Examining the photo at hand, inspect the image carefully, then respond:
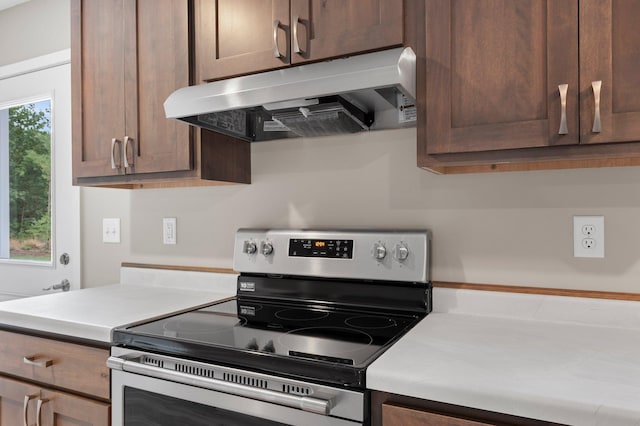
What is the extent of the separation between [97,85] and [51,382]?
111 cm

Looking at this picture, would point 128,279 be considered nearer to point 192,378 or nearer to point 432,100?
point 192,378

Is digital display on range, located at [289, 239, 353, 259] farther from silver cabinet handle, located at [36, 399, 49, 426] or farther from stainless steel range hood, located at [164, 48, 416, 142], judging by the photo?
silver cabinet handle, located at [36, 399, 49, 426]

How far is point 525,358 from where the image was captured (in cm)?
100

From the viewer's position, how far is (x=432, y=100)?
47.4 inches

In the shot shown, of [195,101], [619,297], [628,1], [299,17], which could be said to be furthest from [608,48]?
[195,101]

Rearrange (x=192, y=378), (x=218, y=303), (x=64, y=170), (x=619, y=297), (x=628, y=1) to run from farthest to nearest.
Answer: (x=64, y=170) < (x=218, y=303) < (x=619, y=297) < (x=192, y=378) < (x=628, y=1)

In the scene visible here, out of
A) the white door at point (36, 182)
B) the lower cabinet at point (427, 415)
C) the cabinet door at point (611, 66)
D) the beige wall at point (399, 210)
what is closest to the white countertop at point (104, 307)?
the beige wall at point (399, 210)

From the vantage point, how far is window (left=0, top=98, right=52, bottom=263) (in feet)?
7.86

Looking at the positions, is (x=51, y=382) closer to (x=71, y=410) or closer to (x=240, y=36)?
(x=71, y=410)

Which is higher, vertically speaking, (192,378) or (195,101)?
(195,101)

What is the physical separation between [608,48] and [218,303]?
1.42 m

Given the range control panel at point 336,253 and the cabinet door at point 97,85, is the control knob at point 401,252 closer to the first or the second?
the range control panel at point 336,253

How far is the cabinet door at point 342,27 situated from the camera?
1244 millimetres

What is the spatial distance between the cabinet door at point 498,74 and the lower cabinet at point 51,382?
1.18 m
